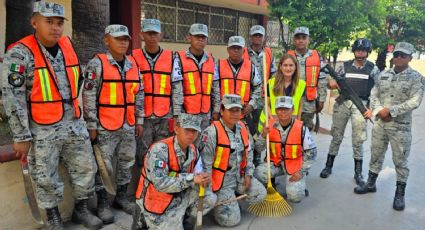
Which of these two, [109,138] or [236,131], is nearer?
[109,138]

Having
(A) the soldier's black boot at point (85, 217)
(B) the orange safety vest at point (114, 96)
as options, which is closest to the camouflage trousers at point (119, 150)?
(B) the orange safety vest at point (114, 96)

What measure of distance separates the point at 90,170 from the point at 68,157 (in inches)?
8.7

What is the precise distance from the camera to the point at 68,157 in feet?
10.9

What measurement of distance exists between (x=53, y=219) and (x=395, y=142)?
363 cm

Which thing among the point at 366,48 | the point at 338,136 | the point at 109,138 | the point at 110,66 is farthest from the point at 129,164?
the point at 366,48

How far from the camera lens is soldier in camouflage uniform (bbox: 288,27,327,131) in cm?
494

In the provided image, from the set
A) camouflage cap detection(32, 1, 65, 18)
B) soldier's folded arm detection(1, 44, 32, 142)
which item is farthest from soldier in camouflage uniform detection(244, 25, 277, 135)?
soldier's folded arm detection(1, 44, 32, 142)

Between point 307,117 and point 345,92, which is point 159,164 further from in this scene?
point 345,92

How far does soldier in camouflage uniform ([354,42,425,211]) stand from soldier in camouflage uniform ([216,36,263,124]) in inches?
56.2

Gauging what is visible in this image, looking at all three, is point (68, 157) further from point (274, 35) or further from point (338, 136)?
point (274, 35)

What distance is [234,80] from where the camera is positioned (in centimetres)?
437

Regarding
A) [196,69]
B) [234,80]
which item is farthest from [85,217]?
[234,80]

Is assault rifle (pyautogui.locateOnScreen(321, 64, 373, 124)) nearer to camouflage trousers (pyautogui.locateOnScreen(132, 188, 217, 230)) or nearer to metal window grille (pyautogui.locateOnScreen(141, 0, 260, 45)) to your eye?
camouflage trousers (pyautogui.locateOnScreen(132, 188, 217, 230))

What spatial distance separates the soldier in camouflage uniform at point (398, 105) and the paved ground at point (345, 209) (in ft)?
0.77
